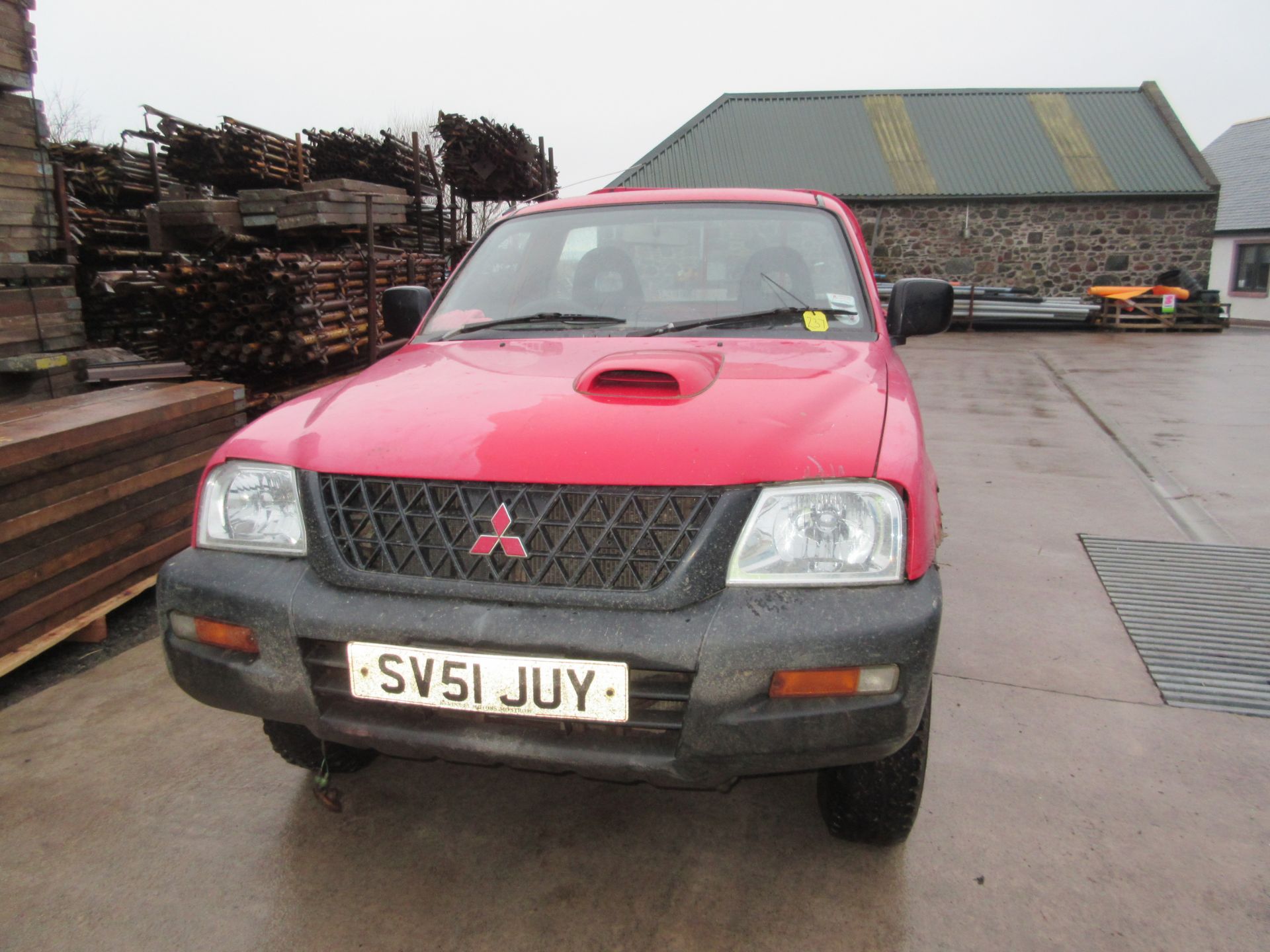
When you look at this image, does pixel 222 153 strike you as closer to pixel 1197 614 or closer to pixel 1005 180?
pixel 1197 614

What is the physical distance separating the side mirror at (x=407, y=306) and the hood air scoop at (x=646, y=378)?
1310 millimetres

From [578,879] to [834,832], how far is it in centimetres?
67

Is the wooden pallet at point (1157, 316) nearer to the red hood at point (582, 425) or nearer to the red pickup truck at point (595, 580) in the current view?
the red hood at point (582, 425)

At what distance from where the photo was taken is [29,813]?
7.79 feet

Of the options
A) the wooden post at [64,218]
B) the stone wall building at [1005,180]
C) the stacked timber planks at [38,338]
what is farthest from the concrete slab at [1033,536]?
the stone wall building at [1005,180]

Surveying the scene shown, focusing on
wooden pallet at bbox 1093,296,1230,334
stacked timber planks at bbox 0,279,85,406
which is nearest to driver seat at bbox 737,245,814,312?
stacked timber planks at bbox 0,279,85,406

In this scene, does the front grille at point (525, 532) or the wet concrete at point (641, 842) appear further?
the wet concrete at point (641, 842)

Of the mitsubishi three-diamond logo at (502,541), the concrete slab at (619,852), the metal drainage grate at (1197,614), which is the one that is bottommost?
the concrete slab at (619,852)

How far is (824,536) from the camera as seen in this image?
1795 millimetres

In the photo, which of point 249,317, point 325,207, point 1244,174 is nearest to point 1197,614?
point 249,317

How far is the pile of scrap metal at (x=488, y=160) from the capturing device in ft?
50.6

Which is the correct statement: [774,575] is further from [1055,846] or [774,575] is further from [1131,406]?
[1131,406]

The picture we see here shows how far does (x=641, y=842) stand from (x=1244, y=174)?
123ft

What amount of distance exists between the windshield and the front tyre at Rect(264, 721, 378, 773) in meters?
1.34
